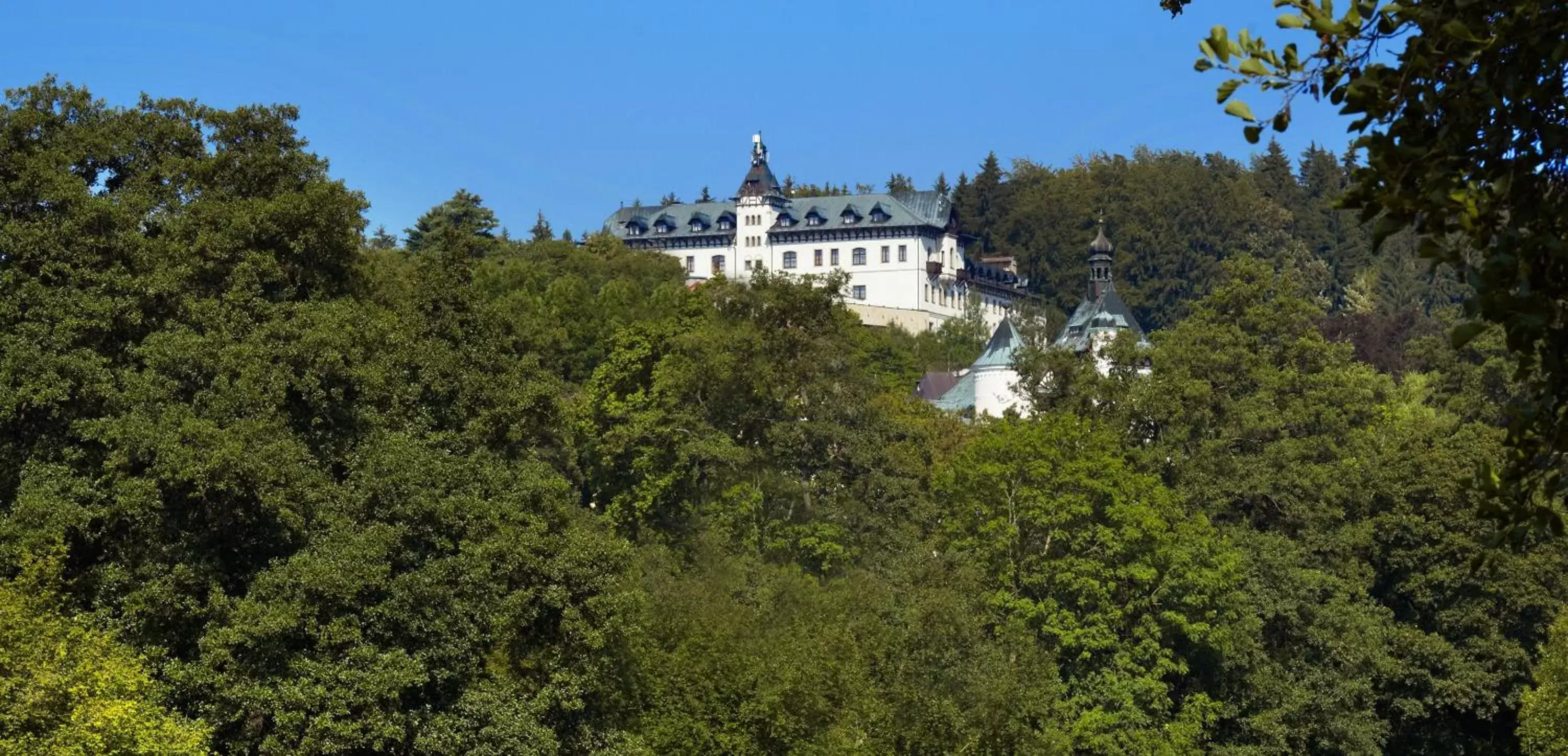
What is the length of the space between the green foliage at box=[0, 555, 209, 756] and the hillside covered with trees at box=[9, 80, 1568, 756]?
6 centimetres

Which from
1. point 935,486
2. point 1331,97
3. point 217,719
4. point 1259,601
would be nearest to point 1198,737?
Result: point 1259,601

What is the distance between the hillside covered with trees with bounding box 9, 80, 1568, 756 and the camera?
2834 cm

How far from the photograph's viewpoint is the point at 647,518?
47844 mm

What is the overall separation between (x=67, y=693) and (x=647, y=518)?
23926 mm

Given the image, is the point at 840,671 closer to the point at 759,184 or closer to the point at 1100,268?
the point at 1100,268

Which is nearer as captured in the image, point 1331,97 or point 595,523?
point 1331,97

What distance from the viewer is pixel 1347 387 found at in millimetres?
51875

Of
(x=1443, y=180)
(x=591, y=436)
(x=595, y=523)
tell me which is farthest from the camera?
(x=591, y=436)

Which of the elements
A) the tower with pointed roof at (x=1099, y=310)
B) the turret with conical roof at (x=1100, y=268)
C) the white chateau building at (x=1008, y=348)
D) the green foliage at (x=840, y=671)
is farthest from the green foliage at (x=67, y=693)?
the turret with conical roof at (x=1100, y=268)

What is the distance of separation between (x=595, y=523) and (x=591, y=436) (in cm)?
960

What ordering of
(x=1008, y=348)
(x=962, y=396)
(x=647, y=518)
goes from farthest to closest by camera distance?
(x=962, y=396), (x=1008, y=348), (x=647, y=518)

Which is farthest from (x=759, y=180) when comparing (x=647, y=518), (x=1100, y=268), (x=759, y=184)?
(x=647, y=518)

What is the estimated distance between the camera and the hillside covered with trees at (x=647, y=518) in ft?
93.0

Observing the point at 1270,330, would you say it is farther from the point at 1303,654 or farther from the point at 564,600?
the point at 564,600
